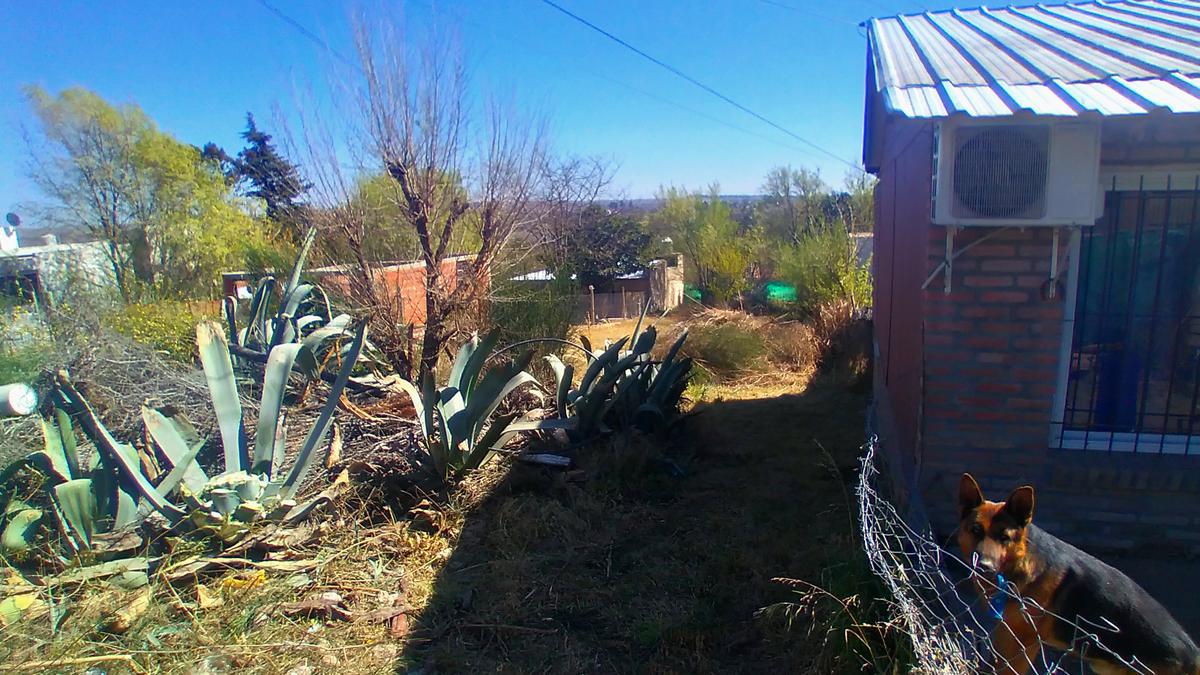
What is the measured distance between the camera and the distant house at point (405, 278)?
6.78 meters

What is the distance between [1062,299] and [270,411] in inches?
156

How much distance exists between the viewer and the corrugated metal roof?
8.27ft

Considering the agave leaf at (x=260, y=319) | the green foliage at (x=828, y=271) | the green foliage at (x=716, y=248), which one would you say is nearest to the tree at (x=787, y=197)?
the green foliage at (x=716, y=248)

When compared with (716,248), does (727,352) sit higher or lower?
lower

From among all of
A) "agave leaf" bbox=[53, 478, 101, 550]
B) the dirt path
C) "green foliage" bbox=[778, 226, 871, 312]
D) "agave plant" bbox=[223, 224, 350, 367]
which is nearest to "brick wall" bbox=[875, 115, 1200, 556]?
the dirt path

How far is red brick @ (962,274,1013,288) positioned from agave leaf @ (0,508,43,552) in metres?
4.44

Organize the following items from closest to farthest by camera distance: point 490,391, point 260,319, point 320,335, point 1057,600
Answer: point 1057,600
point 490,391
point 320,335
point 260,319

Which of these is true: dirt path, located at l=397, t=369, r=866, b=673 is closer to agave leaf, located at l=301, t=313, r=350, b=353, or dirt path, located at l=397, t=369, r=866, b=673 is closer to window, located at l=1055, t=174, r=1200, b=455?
window, located at l=1055, t=174, r=1200, b=455

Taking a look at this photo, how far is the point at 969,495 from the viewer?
6.77 ft

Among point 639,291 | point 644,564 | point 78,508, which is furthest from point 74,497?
point 639,291

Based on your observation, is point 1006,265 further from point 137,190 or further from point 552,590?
point 137,190

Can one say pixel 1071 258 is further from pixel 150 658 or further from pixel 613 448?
pixel 150 658

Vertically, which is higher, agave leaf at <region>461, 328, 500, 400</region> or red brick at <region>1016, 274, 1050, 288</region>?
red brick at <region>1016, 274, 1050, 288</region>

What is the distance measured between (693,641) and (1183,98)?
A: 279cm
